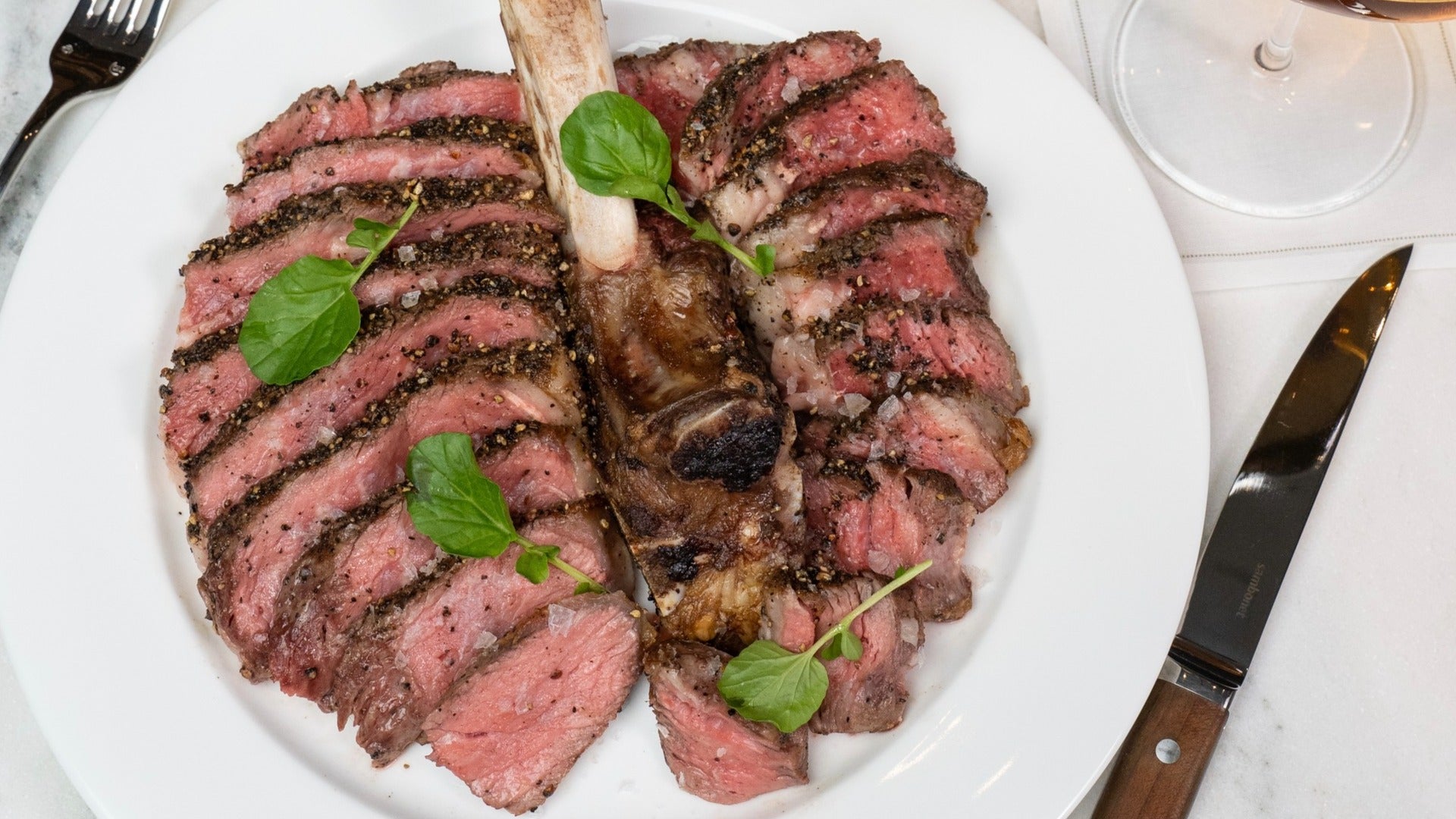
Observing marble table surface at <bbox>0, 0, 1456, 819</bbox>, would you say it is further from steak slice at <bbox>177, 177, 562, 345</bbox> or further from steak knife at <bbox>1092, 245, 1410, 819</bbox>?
steak slice at <bbox>177, 177, 562, 345</bbox>

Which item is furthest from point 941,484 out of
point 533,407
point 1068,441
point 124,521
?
point 124,521

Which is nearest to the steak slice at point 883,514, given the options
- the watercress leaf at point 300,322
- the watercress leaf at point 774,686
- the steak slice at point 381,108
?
the watercress leaf at point 774,686

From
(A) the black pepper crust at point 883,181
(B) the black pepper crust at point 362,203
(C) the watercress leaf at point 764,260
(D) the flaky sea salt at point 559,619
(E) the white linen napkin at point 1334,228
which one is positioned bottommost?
(D) the flaky sea salt at point 559,619

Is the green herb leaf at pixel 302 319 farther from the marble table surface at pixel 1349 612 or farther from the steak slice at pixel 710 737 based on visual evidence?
the marble table surface at pixel 1349 612

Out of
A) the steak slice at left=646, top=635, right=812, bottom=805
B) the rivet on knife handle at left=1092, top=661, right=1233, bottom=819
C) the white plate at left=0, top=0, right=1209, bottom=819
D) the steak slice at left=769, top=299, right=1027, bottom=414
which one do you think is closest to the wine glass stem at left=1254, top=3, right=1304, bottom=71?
the white plate at left=0, top=0, right=1209, bottom=819

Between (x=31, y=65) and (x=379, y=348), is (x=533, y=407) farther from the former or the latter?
(x=31, y=65)

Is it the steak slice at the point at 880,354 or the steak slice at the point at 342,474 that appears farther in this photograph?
the steak slice at the point at 880,354
